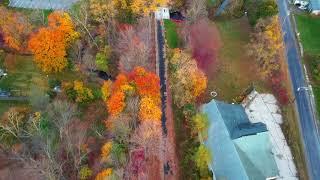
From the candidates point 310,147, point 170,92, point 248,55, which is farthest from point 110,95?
point 310,147

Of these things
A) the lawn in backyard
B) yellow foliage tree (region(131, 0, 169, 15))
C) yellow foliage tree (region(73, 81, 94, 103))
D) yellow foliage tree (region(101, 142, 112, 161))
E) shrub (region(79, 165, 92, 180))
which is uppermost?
yellow foliage tree (region(131, 0, 169, 15))

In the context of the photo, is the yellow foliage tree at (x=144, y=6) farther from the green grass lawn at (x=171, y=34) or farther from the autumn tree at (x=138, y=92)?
the autumn tree at (x=138, y=92)

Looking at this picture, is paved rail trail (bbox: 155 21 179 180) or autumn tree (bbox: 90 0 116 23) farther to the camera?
autumn tree (bbox: 90 0 116 23)

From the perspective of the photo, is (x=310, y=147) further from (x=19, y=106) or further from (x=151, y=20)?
(x=19, y=106)

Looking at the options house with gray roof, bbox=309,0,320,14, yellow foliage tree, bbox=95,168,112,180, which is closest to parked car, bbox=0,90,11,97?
yellow foliage tree, bbox=95,168,112,180

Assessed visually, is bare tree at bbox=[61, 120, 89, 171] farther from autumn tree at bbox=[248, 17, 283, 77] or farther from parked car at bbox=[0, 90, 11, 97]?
autumn tree at bbox=[248, 17, 283, 77]

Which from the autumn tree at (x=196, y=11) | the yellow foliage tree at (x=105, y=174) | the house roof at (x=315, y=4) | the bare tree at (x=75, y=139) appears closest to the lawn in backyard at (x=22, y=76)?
the bare tree at (x=75, y=139)

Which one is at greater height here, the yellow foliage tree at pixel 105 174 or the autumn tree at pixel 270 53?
the autumn tree at pixel 270 53
